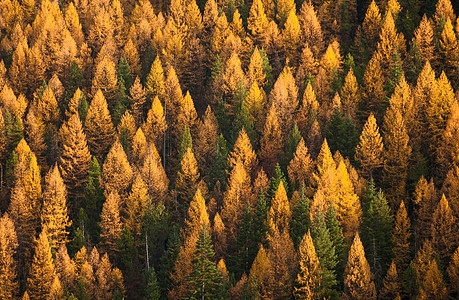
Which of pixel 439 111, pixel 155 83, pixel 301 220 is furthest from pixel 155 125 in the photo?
pixel 439 111

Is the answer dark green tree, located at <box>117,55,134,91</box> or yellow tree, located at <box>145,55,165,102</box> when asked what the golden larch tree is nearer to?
yellow tree, located at <box>145,55,165,102</box>

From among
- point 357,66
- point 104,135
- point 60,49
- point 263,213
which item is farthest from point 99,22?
point 263,213

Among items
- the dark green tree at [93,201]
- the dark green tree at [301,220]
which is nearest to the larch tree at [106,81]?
the dark green tree at [93,201]

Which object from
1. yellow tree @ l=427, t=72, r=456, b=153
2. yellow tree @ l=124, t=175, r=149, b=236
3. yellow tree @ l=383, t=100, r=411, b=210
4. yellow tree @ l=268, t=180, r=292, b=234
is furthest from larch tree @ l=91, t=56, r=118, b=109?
yellow tree @ l=427, t=72, r=456, b=153

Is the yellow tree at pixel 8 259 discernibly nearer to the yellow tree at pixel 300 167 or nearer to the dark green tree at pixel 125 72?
the yellow tree at pixel 300 167

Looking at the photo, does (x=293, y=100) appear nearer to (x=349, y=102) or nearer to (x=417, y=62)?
(x=349, y=102)
